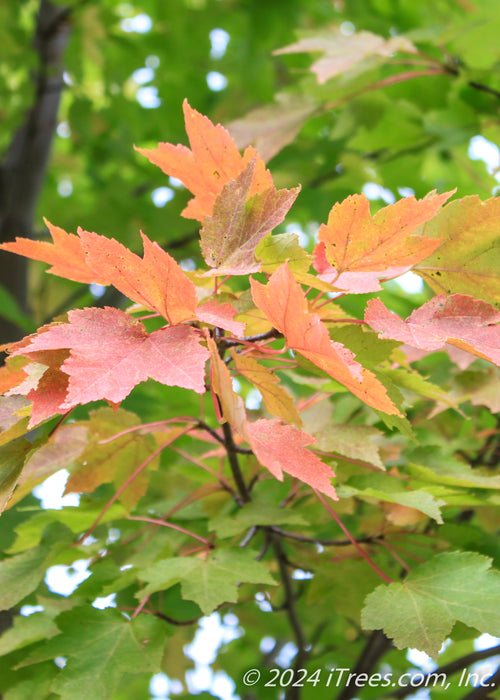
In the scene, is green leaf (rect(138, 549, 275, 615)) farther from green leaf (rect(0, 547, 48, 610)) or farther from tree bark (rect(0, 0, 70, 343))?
tree bark (rect(0, 0, 70, 343))

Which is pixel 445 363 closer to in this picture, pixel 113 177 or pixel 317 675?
pixel 317 675

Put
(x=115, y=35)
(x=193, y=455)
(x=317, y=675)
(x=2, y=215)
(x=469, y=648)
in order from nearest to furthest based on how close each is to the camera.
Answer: (x=193, y=455)
(x=317, y=675)
(x=469, y=648)
(x=2, y=215)
(x=115, y=35)

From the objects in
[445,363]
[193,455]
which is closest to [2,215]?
[193,455]

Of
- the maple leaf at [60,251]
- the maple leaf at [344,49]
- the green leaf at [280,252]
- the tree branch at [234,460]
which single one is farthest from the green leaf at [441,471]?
the maple leaf at [344,49]

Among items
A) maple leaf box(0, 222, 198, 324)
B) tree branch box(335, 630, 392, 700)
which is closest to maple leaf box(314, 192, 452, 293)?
maple leaf box(0, 222, 198, 324)

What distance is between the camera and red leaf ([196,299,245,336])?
43cm

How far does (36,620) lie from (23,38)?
1.61 m

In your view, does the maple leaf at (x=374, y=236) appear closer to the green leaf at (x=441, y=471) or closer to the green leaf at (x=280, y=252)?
the green leaf at (x=280, y=252)

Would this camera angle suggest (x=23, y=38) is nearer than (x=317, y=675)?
No

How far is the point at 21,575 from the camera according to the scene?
26.7 inches

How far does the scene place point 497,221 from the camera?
52 centimetres

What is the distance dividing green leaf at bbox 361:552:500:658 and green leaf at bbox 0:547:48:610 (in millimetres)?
348

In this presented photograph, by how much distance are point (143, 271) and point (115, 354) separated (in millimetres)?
67

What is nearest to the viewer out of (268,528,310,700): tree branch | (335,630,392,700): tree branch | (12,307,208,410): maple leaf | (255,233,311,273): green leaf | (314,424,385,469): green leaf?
(12,307,208,410): maple leaf
